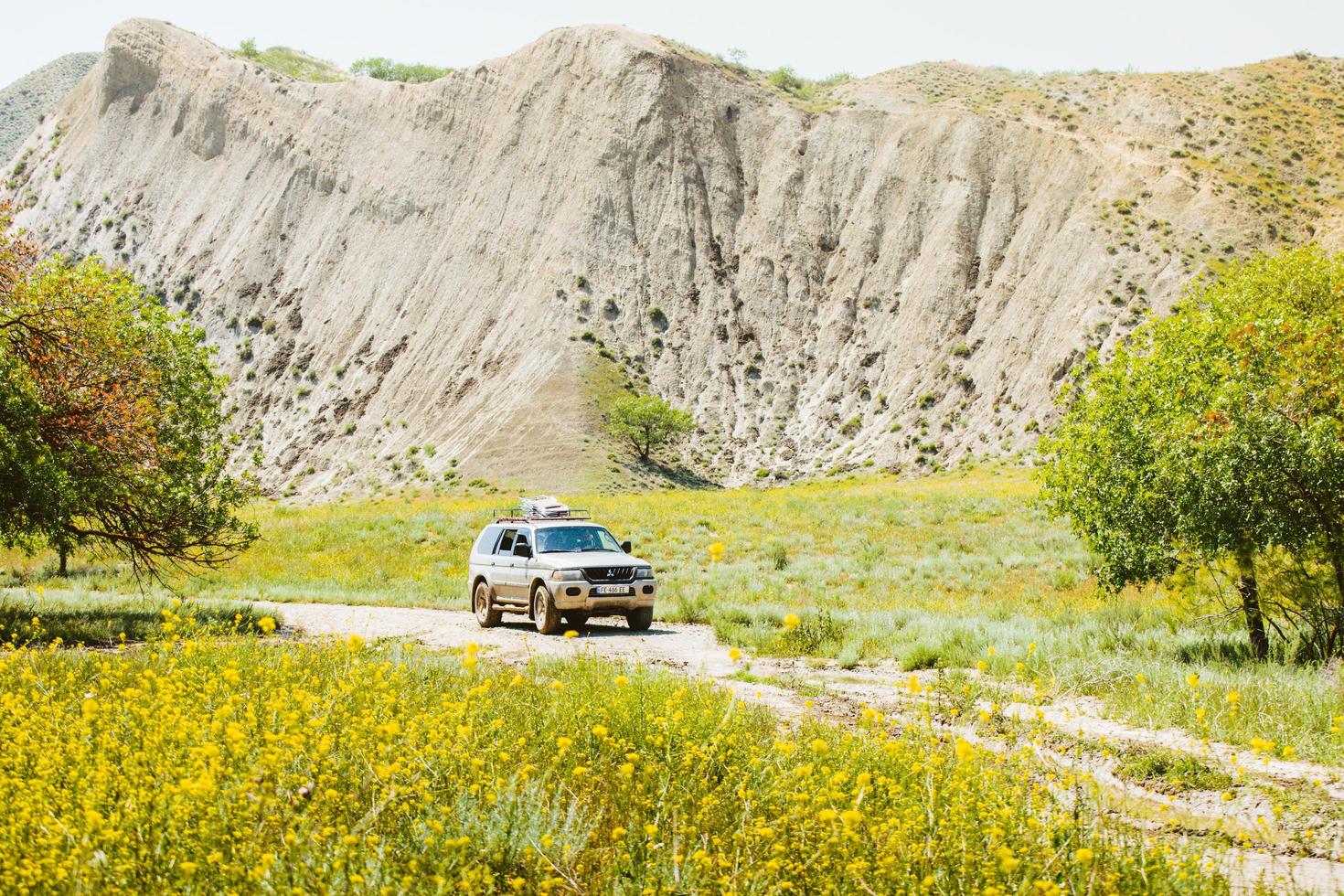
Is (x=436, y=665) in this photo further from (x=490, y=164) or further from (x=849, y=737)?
(x=490, y=164)

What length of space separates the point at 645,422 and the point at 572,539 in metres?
40.1

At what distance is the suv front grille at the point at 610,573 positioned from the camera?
17.0 m

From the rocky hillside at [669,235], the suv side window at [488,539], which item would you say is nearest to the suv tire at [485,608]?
the suv side window at [488,539]

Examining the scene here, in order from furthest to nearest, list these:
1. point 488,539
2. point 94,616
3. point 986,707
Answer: point 488,539
point 94,616
point 986,707

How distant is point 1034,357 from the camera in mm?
56750

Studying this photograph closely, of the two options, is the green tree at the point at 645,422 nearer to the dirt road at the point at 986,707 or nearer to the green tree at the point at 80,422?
the dirt road at the point at 986,707

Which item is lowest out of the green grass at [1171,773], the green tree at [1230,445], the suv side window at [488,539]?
A: the green grass at [1171,773]

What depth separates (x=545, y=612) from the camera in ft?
56.0

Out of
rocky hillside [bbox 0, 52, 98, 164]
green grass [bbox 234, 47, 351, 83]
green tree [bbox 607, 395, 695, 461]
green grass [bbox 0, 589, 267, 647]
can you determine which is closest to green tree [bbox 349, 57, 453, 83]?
green grass [bbox 234, 47, 351, 83]

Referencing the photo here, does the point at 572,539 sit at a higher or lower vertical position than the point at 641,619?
higher

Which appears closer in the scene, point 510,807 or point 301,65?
point 510,807

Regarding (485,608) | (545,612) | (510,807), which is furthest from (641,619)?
(510,807)

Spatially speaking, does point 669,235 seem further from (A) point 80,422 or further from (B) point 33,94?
(B) point 33,94

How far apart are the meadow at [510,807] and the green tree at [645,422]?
2003 inches
